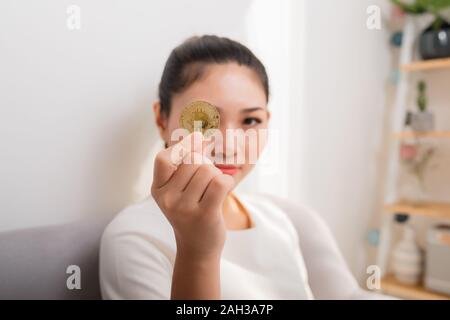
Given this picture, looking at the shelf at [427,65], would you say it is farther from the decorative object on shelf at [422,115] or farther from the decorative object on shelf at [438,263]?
Result: the decorative object on shelf at [438,263]

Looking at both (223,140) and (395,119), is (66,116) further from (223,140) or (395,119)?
(395,119)

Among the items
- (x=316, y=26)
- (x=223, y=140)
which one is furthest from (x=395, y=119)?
(x=223, y=140)

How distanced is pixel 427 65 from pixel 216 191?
3.34 ft

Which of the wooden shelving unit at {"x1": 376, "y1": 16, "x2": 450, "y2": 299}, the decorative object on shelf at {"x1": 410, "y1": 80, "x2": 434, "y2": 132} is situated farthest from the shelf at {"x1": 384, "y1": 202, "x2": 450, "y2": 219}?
the decorative object on shelf at {"x1": 410, "y1": 80, "x2": 434, "y2": 132}

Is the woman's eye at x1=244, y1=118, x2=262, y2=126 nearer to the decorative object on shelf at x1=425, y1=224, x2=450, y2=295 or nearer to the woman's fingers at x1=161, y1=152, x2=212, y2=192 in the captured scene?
the woman's fingers at x1=161, y1=152, x2=212, y2=192

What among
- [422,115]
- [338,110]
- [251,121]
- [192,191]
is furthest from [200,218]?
[422,115]

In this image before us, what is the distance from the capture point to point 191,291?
0.28 m

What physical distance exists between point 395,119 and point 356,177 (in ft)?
1.88

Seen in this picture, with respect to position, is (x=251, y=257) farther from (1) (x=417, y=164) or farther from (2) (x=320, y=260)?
(1) (x=417, y=164)

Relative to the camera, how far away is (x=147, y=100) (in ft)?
1.22

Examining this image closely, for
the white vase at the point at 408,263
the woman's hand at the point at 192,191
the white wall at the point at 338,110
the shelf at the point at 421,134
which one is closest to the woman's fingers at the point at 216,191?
the woman's hand at the point at 192,191

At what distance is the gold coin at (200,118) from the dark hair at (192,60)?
4cm

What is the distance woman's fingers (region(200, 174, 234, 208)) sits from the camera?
0.25m
